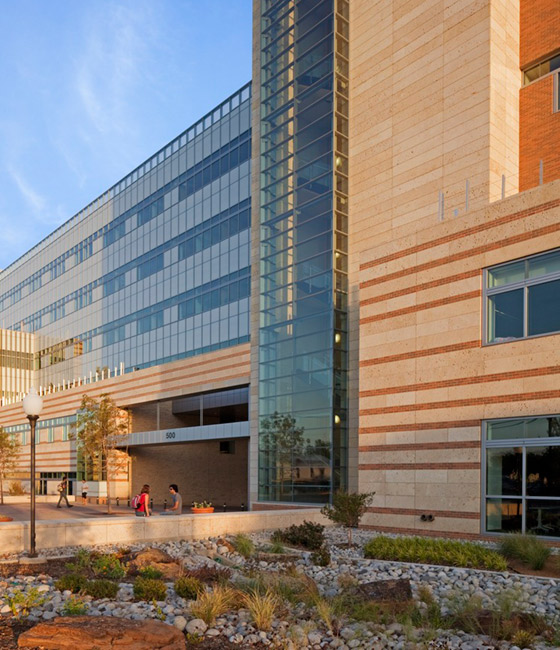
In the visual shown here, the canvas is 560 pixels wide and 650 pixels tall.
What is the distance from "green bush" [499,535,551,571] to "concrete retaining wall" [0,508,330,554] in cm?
851

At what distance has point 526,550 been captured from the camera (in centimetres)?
1526

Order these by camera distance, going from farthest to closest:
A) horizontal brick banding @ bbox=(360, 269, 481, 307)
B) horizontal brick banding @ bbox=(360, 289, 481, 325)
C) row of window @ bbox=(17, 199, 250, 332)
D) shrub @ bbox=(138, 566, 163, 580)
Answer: row of window @ bbox=(17, 199, 250, 332) → horizontal brick banding @ bbox=(360, 269, 481, 307) → horizontal brick banding @ bbox=(360, 289, 481, 325) → shrub @ bbox=(138, 566, 163, 580)

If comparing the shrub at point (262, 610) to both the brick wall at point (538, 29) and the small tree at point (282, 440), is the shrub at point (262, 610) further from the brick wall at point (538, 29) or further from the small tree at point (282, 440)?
the brick wall at point (538, 29)

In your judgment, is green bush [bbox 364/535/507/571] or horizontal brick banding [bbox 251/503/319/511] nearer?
green bush [bbox 364/535/507/571]

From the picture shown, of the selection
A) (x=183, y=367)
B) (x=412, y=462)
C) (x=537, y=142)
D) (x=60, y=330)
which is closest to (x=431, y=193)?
(x=537, y=142)

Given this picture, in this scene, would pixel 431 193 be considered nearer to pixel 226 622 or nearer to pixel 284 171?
pixel 284 171

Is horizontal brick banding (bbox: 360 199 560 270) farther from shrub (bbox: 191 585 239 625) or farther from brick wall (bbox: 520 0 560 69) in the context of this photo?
shrub (bbox: 191 585 239 625)

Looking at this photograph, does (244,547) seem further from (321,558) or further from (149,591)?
(149,591)

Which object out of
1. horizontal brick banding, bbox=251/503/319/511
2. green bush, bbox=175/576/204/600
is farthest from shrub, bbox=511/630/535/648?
horizontal brick banding, bbox=251/503/319/511

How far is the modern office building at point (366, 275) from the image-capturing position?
1980cm

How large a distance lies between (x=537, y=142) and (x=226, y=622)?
70.1ft

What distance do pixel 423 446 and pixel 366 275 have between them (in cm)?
656

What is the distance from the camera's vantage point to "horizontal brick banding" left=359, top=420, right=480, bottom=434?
20.6m

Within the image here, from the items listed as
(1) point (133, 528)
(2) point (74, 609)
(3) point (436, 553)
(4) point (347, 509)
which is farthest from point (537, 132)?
(2) point (74, 609)
